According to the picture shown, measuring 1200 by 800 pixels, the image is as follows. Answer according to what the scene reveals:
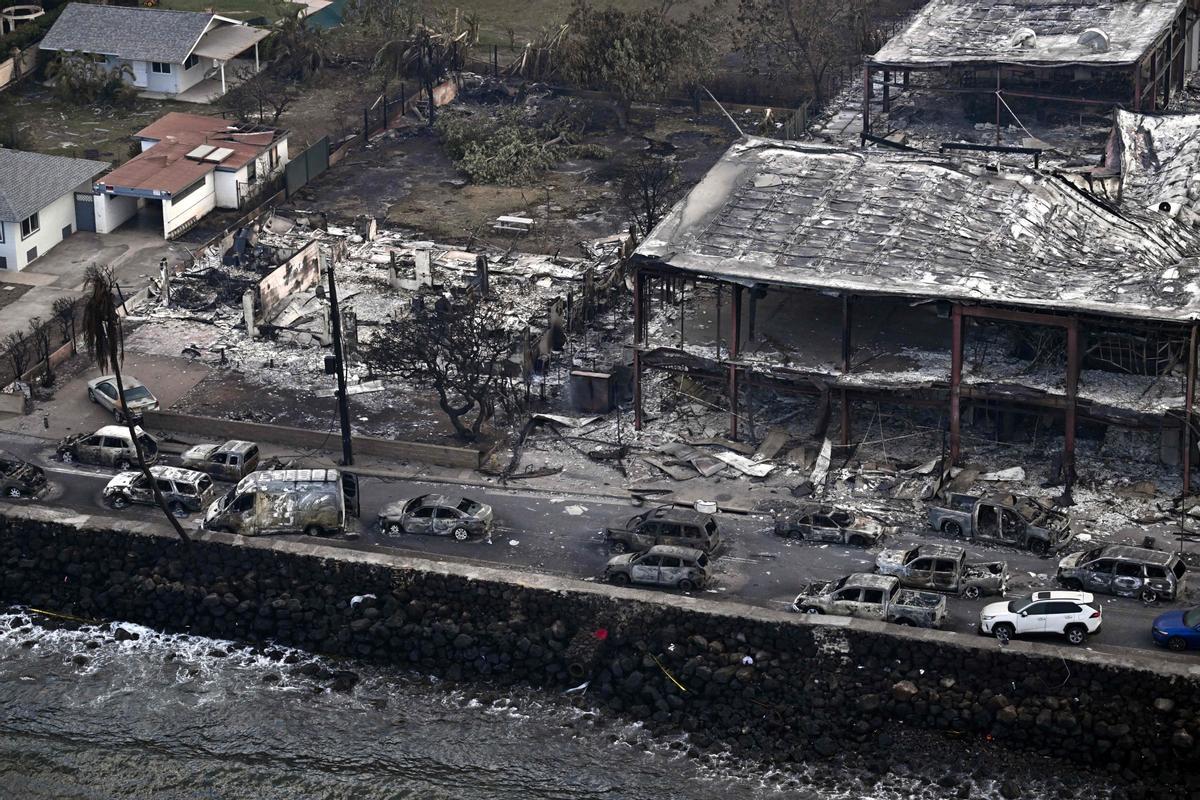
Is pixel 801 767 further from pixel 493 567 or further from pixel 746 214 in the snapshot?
pixel 746 214

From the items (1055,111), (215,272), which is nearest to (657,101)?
(1055,111)

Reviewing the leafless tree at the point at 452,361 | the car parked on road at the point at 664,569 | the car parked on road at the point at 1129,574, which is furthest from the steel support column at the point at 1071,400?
the leafless tree at the point at 452,361

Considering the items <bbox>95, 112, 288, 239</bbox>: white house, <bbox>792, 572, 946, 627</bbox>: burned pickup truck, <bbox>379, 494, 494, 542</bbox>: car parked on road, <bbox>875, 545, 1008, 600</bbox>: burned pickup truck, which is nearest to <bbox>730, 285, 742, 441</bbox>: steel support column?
<bbox>379, 494, 494, 542</bbox>: car parked on road

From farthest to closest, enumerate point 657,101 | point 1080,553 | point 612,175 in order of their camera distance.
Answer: point 657,101 → point 612,175 → point 1080,553

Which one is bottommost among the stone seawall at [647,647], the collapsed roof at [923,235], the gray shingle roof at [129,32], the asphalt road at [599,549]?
the stone seawall at [647,647]

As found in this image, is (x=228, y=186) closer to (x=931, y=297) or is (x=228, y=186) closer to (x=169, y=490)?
(x=169, y=490)

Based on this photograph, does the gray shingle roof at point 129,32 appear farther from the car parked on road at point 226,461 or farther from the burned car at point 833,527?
the burned car at point 833,527
